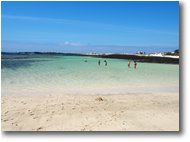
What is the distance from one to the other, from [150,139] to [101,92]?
7.43ft

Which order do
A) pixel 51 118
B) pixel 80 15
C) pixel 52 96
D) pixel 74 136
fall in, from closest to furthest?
pixel 74 136 → pixel 51 118 → pixel 80 15 → pixel 52 96

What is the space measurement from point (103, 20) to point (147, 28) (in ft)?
2.47

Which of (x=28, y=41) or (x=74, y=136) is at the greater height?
(x=28, y=41)

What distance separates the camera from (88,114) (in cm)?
403

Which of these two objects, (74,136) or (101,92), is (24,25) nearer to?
(74,136)

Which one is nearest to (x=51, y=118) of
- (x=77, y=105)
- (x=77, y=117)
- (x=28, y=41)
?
(x=77, y=117)

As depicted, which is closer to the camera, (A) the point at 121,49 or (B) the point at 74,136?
(B) the point at 74,136

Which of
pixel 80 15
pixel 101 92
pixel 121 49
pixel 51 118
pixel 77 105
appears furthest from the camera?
pixel 101 92

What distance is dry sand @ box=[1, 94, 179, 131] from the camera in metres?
3.66

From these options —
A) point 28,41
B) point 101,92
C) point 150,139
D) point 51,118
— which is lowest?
point 150,139

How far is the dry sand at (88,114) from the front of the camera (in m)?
3.66

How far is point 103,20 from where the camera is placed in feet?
13.9

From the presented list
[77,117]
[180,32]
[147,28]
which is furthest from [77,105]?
[180,32]

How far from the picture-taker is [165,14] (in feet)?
13.5
